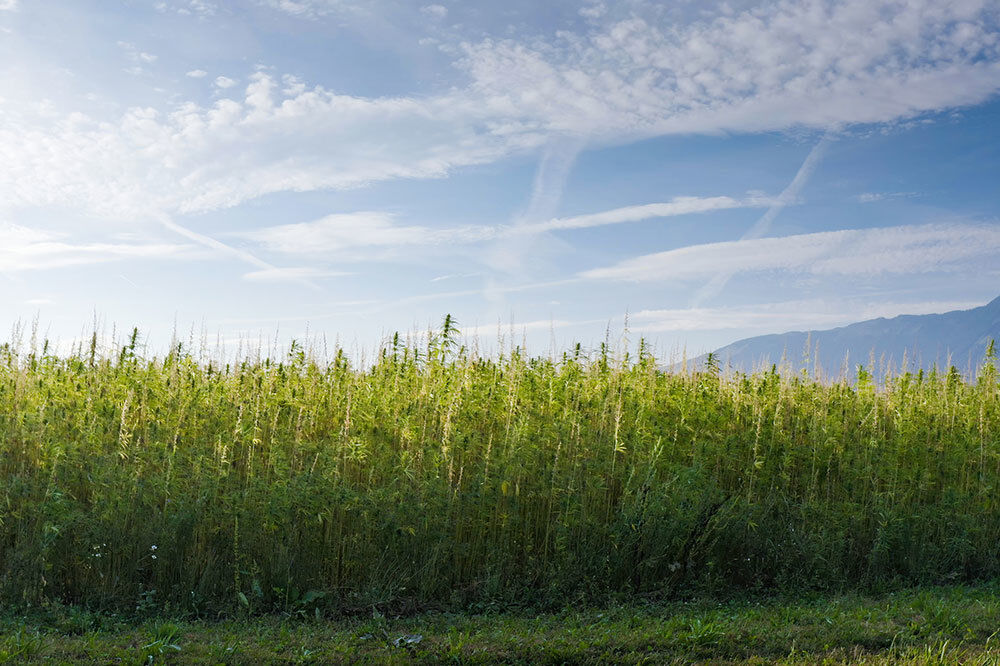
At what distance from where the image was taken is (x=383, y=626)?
5.56m

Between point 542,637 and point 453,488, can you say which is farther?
point 453,488

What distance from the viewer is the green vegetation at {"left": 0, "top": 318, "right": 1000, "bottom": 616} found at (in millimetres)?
6316

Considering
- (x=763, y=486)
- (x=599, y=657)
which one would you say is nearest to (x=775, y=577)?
(x=763, y=486)

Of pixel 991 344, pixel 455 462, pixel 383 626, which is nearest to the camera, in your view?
pixel 383 626

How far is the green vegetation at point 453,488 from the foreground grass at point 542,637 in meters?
0.44

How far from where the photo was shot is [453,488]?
7352 millimetres

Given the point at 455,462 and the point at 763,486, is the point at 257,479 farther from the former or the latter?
the point at 763,486

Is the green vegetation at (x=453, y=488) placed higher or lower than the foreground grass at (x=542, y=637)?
higher

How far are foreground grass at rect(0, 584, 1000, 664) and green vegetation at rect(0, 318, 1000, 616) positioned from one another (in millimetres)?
437

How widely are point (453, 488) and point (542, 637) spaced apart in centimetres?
225

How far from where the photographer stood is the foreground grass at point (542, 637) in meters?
4.95

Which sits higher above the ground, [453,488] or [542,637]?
[453,488]

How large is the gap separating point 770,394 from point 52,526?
8.17 meters

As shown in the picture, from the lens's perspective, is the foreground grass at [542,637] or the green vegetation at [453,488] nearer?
the foreground grass at [542,637]
